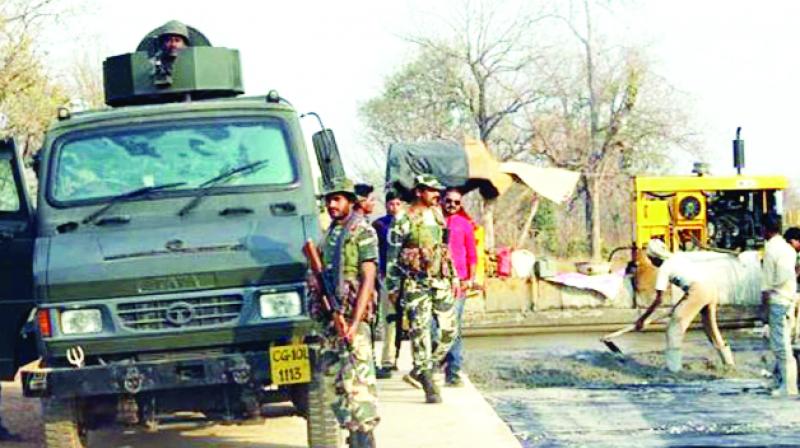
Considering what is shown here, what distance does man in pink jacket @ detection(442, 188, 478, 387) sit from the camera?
40.4ft

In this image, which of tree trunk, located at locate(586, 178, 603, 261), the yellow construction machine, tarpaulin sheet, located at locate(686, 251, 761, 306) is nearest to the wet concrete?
tarpaulin sheet, located at locate(686, 251, 761, 306)

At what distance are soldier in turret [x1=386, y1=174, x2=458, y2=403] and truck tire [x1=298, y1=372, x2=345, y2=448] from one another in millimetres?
2026

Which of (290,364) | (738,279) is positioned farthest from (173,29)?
(738,279)

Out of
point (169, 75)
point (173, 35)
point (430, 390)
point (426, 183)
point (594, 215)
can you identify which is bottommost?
point (430, 390)

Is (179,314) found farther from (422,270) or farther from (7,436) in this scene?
(7,436)

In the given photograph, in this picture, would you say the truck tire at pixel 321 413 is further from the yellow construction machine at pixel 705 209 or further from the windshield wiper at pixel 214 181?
the yellow construction machine at pixel 705 209

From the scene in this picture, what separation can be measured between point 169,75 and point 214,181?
1.69 m

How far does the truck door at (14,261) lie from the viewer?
9977mm

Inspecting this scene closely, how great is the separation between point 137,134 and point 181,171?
42 cm

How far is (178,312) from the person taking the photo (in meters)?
8.49

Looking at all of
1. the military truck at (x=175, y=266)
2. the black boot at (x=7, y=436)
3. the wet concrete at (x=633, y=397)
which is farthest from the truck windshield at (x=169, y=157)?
the wet concrete at (x=633, y=397)

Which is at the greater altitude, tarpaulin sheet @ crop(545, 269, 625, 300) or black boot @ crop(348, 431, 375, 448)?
black boot @ crop(348, 431, 375, 448)

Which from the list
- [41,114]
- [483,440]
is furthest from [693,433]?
[41,114]

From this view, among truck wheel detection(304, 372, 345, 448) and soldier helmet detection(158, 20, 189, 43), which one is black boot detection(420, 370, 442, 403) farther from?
soldier helmet detection(158, 20, 189, 43)
